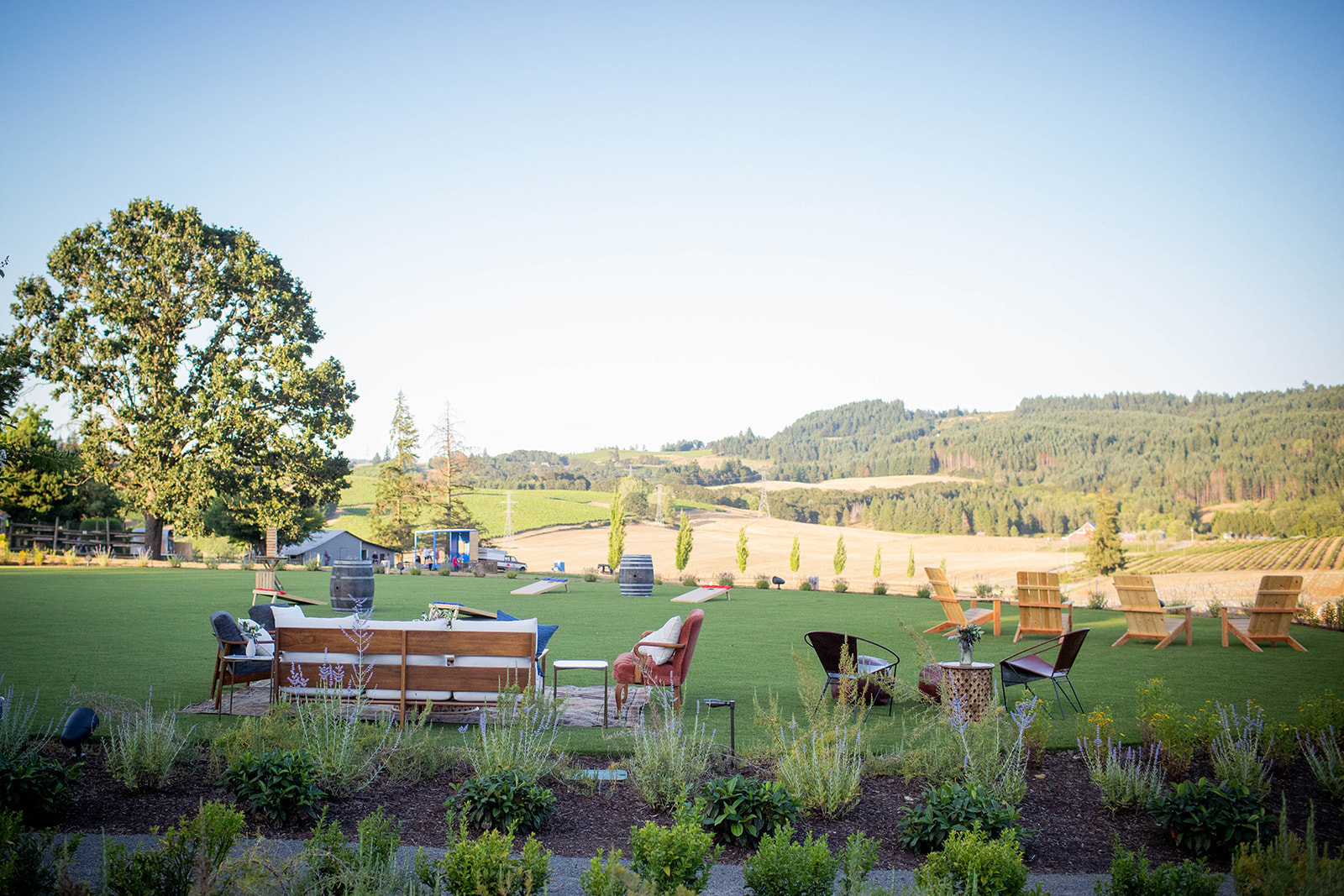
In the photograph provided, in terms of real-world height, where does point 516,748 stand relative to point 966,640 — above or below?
below

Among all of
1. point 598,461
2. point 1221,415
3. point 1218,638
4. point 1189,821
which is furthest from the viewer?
point 598,461

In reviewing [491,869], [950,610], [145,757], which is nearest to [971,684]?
[491,869]

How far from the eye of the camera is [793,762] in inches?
179

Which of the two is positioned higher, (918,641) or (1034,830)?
(918,641)

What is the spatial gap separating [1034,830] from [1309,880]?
1328mm

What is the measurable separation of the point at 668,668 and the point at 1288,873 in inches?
180

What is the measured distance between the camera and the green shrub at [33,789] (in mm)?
4039

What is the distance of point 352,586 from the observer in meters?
14.3

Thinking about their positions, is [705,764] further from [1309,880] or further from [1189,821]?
[1309,880]

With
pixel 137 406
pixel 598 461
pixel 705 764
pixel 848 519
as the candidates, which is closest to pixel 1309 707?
pixel 705 764

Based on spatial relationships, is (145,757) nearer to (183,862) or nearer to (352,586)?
(183,862)

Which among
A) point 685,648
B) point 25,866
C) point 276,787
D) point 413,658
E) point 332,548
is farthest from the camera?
point 332,548

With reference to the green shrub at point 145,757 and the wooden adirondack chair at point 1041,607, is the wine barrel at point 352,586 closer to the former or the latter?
the green shrub at point 145,757

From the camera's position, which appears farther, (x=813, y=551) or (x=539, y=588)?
(x=813, y=551)
